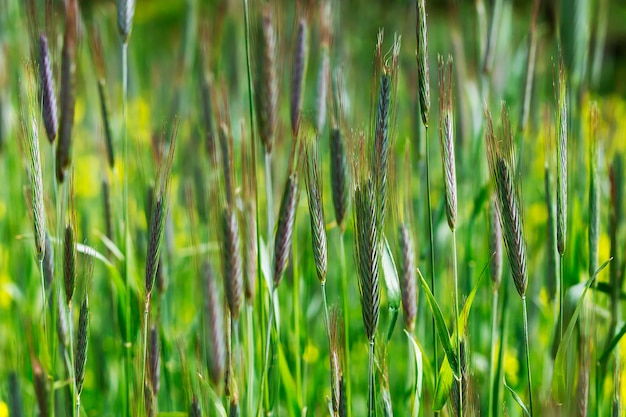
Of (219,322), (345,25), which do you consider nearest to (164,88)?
(345,25)

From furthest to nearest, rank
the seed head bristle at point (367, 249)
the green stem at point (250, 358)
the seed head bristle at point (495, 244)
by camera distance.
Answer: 1. the seed head bristle at point (495, 244)
2. the green stem at point (250, 358)
3. the seed head bristle at point (367, 249)

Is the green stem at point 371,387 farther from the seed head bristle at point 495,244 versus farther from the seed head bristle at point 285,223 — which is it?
the seed head bristle at point 495,244

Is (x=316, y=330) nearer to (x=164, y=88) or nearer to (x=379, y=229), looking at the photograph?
(x=379, y=229)

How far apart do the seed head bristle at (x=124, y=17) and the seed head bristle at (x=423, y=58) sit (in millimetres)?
290

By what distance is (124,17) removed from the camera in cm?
74

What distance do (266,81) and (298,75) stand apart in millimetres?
109

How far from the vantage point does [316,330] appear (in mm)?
1310

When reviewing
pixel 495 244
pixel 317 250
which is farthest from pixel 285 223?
pixel 495 244

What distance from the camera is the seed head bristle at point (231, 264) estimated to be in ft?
2.06

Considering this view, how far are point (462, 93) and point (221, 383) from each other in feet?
2.55

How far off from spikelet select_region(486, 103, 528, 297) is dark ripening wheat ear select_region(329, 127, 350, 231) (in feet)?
0.49

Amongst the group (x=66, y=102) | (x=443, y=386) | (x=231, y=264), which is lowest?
(x=443, y=386)

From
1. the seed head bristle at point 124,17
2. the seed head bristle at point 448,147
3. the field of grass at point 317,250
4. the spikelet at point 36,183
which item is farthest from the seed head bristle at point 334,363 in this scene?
the seed head bristle at point 124,17

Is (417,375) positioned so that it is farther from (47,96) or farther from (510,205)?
(47,96)
